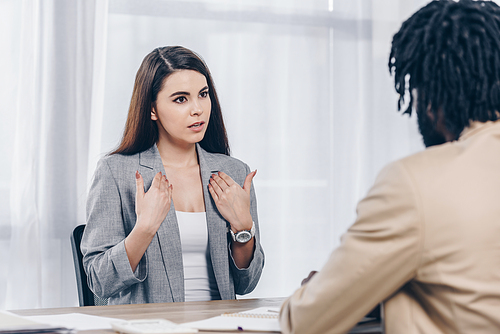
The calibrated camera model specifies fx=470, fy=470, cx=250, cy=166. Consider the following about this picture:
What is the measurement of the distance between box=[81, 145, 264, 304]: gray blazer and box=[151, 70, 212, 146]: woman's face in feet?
0.45

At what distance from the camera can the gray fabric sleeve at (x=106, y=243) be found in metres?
1.36

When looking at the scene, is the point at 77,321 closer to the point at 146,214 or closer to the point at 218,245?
the point at 146,214

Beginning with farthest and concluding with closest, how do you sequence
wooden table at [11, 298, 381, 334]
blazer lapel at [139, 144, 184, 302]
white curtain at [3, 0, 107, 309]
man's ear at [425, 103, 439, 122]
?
1. white curtain at [3, 0, 107, 309]
2. blazer lapel at [139, 144, 184, 302]
3. wooden table at [11, 298, 381, 334]
4. man's ear at [425, 103, 439, 122]

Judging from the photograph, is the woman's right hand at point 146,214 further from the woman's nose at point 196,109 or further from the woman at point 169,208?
the woman's nose at point 196,109

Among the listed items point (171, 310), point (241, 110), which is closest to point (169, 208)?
point (171, 310)

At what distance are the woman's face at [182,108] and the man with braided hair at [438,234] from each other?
971 millimetres

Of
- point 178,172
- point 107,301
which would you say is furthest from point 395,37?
point 107,301

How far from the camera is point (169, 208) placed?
146 centimetres

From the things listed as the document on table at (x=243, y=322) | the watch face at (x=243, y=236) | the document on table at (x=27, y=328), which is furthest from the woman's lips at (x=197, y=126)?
the document on table at (x=27, y=328)

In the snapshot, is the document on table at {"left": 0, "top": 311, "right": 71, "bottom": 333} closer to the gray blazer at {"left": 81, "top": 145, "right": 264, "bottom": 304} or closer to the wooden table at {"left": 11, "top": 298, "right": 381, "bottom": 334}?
the wooden table at {"left": 11, "top": 298, "right": 381, "bottom": 334}

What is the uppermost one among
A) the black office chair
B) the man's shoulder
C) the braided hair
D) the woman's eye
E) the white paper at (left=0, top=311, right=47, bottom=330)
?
the woman's eye

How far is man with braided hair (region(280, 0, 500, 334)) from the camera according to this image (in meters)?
0.63

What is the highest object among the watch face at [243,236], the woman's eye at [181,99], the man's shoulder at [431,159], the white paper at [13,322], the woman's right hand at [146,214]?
the woman's eye at [181,99]

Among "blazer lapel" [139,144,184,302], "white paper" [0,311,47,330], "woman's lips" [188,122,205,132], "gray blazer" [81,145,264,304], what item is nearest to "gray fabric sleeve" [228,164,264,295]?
"gray blazer" [81,145,264,304]
